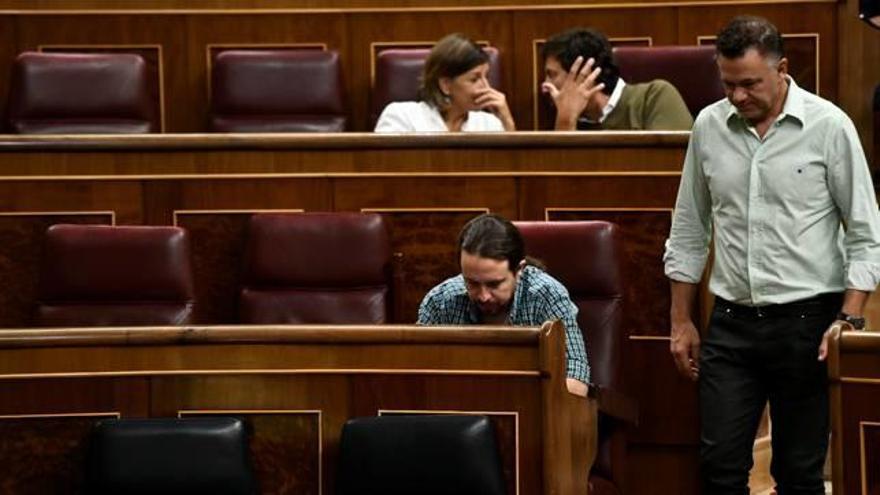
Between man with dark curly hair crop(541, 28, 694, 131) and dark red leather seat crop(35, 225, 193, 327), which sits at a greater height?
man with dark curly hair crop(541, 28, 694, 131)

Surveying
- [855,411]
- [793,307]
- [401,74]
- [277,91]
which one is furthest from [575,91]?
[855,411]

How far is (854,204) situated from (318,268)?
55 centimetres

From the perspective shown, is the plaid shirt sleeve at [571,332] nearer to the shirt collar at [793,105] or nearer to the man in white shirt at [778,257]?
the man in white shirt at [778,257]

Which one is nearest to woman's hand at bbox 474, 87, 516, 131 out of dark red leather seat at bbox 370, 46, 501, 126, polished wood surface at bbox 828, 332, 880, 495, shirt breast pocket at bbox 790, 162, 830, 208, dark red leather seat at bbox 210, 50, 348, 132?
dark red leather seat at bbox 370, 46, 501, 126

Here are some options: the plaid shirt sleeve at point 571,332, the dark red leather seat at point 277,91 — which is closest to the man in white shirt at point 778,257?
the plaid shirt sleeve at point 571,332

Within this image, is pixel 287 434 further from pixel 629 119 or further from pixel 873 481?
pixel 629 119

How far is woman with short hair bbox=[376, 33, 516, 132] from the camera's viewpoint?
1.97m

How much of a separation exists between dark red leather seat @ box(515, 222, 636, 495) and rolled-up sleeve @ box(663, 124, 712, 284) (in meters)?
0.12

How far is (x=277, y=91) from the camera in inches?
85.4

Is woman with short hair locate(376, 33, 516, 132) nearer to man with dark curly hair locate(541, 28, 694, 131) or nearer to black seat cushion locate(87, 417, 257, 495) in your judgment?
man with dark curly hair locate(541, 28, 694, 131)

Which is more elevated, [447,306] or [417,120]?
[417,120]

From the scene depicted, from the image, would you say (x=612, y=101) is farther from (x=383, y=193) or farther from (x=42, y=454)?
(x=42, y=454)

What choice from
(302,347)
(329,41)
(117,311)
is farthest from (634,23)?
(302,347)

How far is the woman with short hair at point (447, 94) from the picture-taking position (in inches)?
77.4
